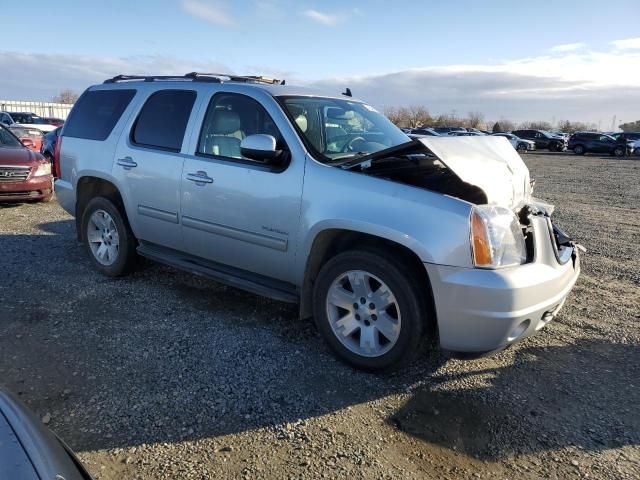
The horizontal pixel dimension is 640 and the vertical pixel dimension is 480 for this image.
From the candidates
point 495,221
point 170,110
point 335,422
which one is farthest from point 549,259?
point 170,110

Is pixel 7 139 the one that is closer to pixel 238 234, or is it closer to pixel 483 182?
pixel 238 234

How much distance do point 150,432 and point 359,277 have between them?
159cm

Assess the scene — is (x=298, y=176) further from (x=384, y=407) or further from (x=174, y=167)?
(x=384, y=407)

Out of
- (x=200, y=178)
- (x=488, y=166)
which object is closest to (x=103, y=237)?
(x=200, y=178)

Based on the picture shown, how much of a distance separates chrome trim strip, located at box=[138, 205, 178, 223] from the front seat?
70cm

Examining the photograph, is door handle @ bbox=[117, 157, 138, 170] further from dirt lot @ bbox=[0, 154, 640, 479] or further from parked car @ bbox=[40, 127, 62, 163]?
parked car @ bbox=[40, 127, 62, 163]

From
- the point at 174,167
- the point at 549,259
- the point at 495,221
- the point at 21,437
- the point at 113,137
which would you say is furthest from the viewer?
the point at 113,137

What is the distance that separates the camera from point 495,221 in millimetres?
3172

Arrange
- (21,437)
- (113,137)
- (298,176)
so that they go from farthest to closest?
(113,137) < (298,176) < (21,437)

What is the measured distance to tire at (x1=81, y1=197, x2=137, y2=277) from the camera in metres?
5.22

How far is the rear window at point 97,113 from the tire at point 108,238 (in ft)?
2.34

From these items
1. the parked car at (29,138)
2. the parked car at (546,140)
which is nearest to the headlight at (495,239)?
the parked car at (29,138)

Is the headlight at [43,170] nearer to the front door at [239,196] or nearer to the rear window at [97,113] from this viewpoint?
the rear window at [97,113]

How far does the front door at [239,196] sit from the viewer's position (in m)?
3.88
